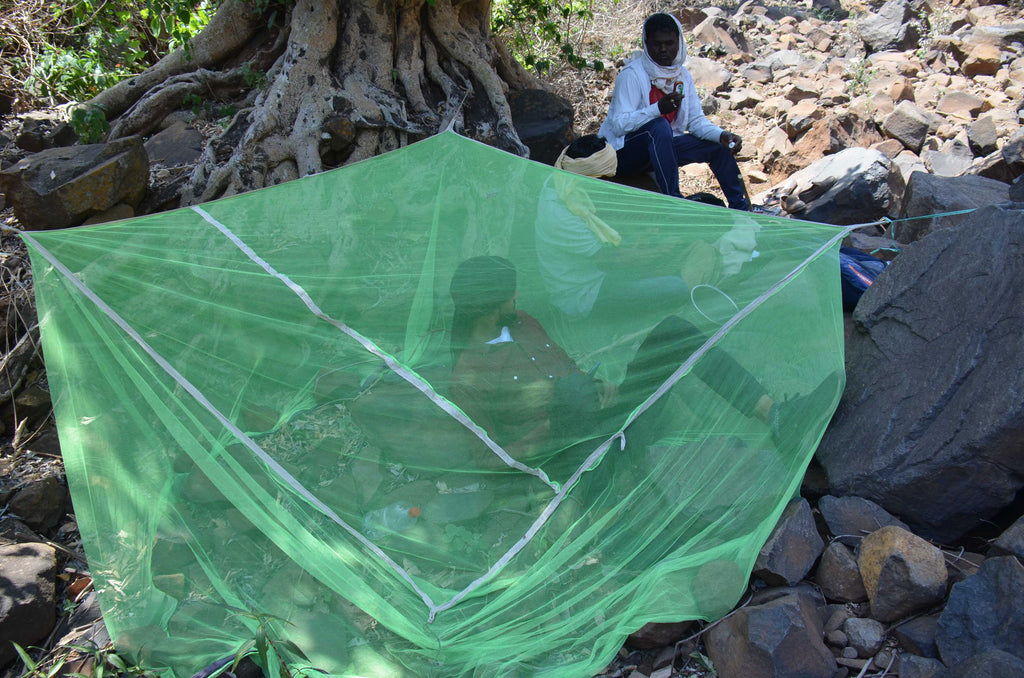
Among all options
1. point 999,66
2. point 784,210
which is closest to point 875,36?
point 999,66

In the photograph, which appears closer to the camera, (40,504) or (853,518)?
(853,518)

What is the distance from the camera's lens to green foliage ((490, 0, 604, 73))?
6.31m

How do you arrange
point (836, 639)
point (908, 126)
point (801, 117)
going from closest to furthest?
point (836, 639)
point (908, 126)
point (801, 117)

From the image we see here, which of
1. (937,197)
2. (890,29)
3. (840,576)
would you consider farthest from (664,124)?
(890,29)

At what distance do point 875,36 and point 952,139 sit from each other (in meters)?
2.64

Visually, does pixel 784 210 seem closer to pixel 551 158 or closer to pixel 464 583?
pixel 551 158

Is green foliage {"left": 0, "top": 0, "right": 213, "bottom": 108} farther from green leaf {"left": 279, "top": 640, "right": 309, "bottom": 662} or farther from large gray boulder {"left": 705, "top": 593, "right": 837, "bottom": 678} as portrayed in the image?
large gray boulder {"left": 705, "top": 593, "right": 837, "bottom": 678}

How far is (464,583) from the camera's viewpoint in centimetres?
223

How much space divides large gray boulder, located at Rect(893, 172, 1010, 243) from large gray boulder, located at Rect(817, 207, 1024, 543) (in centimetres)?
149

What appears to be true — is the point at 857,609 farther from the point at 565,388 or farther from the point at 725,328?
the point at 565,388

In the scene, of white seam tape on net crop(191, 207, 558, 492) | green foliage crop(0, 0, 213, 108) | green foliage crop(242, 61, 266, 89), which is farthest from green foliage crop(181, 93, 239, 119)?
white seam tape on net crop(191, 207, 558, 492)

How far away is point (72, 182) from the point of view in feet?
12.7

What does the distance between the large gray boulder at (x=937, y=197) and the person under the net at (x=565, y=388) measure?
83.8 inches

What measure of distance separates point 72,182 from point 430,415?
8.80 ft
